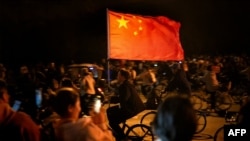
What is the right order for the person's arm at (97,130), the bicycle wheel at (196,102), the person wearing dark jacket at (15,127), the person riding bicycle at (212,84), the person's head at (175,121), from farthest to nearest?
the bicycle wheel at (196,102), the person riding bicycle at (212,84), the person wearing dark jacket at (15,127), the person's arm at (97,130), the person's head at (175,121)

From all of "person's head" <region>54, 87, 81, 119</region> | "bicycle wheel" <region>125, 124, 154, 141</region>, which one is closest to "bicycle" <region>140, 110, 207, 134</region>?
"bicycle wheel" <region>125, 124, 154, 141</region>

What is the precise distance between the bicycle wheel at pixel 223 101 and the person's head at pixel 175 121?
10.7 metres

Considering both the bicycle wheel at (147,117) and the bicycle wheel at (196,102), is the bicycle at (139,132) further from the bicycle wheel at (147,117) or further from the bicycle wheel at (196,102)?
the bicycle wheel at (196,102)

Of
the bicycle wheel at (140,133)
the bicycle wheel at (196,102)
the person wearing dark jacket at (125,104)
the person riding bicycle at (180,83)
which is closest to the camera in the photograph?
the person wearing dark jacket at (125,104)

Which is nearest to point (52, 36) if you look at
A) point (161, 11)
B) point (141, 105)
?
point (161, 11)

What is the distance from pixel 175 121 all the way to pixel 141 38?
8.22 meters

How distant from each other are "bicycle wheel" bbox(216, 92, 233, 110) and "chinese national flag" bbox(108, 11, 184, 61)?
8.85ft

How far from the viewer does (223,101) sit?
13523mm

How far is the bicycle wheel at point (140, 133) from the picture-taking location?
8.95m

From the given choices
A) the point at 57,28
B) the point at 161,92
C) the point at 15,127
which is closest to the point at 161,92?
the point at 161,92

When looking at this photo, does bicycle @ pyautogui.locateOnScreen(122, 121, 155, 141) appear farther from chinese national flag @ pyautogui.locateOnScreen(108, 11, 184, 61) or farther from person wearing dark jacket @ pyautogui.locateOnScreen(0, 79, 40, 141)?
person wearing dark jacket @ pyautogui.locateOnScreen(0, 79, 40, 141)

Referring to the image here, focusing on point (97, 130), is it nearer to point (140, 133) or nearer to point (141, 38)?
point (140, 133)

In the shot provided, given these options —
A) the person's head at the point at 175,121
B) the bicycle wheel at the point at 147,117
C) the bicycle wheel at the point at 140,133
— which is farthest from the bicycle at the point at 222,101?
the person's head at the point at 175,121

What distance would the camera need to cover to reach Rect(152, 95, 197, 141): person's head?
9.16 feet
